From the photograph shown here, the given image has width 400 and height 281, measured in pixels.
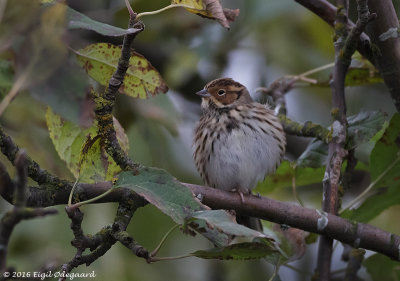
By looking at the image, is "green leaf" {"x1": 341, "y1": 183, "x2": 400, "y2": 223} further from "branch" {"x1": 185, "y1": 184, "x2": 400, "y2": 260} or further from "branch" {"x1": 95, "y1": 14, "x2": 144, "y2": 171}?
"branch" {"x1": 95, "y1": 14, "x2": 144, "y2": 171}

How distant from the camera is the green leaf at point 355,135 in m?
2.62

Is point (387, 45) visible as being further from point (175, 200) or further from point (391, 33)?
point (175, 200)

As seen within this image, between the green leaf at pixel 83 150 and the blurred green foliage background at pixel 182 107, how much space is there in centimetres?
82

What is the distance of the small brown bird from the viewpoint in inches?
124

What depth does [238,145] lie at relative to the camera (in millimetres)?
3188

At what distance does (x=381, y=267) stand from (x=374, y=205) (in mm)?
286

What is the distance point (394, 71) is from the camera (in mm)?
2504

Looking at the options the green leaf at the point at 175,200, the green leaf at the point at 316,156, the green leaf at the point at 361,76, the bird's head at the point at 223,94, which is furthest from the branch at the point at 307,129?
the green leaf at the point at 175,200

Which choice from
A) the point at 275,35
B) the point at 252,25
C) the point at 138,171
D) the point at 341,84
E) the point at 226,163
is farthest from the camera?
the point at 275,35

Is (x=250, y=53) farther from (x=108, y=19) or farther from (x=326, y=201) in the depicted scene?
(x=326, y=201)

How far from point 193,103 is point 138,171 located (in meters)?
2.81

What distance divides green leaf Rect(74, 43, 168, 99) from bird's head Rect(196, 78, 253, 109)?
1362 millimetres

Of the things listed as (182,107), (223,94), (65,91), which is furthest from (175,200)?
(182,107)

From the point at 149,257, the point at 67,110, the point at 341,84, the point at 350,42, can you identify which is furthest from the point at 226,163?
the point at 67,110
